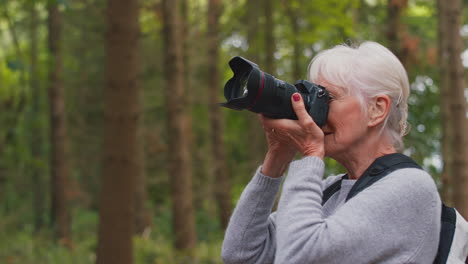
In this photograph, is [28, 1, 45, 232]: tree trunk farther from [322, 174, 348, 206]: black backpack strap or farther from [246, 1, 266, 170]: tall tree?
[322, 174, 348, 206]: black backpack strap

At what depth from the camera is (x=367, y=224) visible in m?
2.00

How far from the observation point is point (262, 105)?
7.18 feet

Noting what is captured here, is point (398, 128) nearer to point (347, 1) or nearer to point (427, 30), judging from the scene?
point (347, 1)

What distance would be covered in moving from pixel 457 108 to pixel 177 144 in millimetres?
5622

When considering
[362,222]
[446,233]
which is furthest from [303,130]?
[446,233]

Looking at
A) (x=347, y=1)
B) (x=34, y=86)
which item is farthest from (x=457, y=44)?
(x=34, y=86)

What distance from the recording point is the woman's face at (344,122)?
89.0 inches

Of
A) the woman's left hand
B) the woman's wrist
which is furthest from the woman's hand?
the woman's wrist

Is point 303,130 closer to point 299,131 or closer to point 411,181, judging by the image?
point 299,131

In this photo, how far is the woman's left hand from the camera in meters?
2.19

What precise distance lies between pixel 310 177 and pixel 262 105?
298mm

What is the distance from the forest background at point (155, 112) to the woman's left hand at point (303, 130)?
545 mm

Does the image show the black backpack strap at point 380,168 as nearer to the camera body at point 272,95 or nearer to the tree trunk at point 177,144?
the camera body at point 272,95

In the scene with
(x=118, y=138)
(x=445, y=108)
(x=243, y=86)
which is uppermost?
(x=243, y=86)
